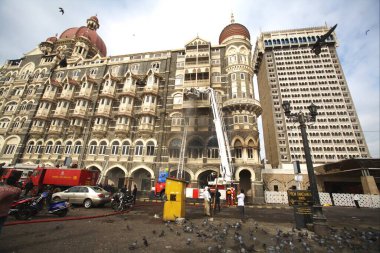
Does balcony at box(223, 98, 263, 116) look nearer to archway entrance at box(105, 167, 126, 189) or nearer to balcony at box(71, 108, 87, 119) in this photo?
archway entrance at box(105, 167, 126, 189)

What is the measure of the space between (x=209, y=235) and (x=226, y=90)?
24.8 metres

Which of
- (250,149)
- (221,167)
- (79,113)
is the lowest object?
(221,167)

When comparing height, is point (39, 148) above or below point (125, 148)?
above

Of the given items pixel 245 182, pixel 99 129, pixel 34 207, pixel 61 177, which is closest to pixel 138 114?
pixel 99 129

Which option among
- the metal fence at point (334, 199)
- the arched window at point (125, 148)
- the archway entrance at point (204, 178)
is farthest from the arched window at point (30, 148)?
the metal fence at point (334, 199)

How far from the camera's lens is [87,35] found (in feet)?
147

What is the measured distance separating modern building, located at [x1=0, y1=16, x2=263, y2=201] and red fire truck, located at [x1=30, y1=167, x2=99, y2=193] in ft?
13.3

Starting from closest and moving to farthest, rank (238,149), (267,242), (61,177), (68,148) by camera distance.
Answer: (267,242) → (61,177) → (238,149) → (68,148)

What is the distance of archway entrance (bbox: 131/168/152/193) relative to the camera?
95.0ft

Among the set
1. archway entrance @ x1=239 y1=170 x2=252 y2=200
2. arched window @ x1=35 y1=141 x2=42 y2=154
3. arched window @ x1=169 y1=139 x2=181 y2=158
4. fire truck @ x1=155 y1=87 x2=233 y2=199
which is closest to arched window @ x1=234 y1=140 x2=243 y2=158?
fire truck @ x1=155 y1=87 x2=233 y2=199

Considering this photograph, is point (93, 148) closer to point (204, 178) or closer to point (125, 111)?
point (125, 111)

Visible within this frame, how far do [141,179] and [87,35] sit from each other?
37805 millimetres

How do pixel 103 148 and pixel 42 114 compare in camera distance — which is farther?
pixel 42 114

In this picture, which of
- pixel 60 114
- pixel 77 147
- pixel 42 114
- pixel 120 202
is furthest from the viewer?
pixel 42 114
